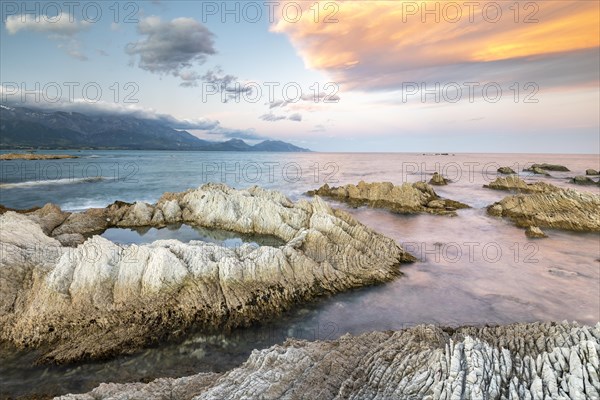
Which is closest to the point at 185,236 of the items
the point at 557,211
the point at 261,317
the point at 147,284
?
the point at 147,284

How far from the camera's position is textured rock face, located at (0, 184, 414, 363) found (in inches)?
416

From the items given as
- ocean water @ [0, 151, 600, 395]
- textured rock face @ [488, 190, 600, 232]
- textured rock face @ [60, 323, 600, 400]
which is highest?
textured rock face @ [488, 190, 600, 232]

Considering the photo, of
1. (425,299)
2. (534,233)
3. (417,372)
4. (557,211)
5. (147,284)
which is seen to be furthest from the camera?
(557,211)

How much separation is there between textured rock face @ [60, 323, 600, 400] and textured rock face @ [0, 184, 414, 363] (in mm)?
4189

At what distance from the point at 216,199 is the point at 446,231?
18.7 m

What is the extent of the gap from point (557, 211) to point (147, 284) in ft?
103

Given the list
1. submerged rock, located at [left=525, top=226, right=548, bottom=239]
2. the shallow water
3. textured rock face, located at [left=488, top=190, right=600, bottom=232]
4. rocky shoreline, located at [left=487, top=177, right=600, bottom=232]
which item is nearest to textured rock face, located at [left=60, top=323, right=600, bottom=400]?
the shallow water

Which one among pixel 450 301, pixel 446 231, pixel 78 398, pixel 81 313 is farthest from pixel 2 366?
pixel 446 231

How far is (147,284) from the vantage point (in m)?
12.2

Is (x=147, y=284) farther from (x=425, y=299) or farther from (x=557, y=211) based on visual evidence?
(x=557, y=211)

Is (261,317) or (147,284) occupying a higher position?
(147,284)

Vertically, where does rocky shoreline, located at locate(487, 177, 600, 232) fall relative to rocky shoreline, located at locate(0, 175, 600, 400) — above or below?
above

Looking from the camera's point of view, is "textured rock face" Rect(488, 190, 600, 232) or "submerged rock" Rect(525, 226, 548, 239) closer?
"submerged rock" Rect(525, 226, 548, 239)

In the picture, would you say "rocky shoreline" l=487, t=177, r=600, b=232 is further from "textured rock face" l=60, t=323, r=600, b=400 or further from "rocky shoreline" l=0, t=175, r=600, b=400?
"textured rock face" l=60, t=323, r=600, b=400
